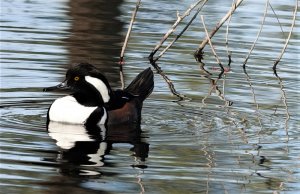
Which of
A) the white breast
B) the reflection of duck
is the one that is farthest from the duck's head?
the reflection of duck

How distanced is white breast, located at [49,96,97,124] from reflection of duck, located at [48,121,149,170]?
0.07 m

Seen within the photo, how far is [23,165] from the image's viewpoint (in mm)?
10312

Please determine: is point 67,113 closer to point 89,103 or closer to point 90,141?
point 89,103

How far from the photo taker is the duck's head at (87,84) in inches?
507

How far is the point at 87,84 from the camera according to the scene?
1291 cm

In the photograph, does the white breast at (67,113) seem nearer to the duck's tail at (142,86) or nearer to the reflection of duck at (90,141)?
the reflection of duck at (90,141)

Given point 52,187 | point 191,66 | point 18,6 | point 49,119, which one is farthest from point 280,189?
point 18,6

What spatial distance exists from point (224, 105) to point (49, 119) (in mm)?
2350

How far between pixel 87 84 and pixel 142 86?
3.42 ft

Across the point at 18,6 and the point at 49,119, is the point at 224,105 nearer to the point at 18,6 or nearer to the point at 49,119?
the point at 49,119

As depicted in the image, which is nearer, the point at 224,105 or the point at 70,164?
the point at 70,164

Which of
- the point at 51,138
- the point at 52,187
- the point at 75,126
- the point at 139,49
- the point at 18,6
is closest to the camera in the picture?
the point at 52,187

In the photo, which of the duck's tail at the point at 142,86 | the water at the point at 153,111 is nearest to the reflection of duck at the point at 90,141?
the water at the point at 153,111

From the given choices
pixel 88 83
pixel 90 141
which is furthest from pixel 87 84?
pixel 90 141
